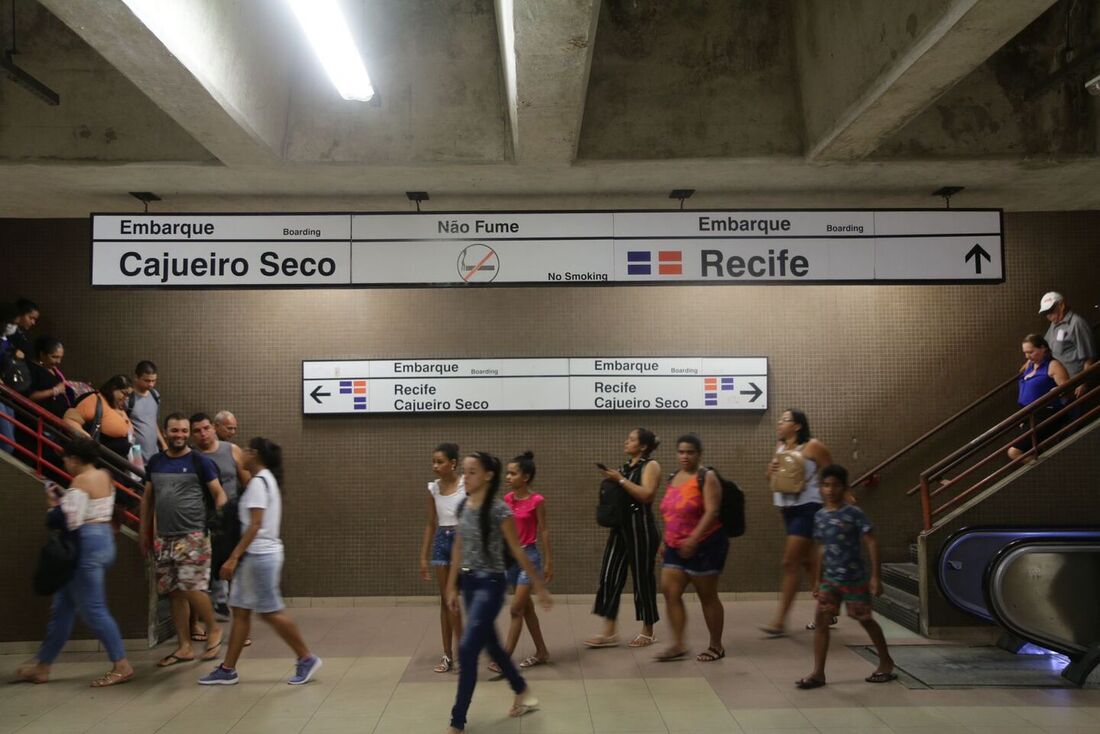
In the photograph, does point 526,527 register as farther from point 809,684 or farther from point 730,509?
point 809,684

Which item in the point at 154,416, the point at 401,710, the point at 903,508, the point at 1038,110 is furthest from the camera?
the point at 903,508

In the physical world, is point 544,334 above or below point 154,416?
above

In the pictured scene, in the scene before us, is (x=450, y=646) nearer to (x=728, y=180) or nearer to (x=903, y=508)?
(x=728, y=180)

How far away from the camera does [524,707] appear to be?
17.1 feet

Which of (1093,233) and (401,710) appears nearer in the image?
(401,710)

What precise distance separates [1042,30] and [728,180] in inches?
96.2

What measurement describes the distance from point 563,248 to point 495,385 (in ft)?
9.08

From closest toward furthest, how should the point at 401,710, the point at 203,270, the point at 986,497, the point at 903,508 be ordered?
the point at 401,710 → the point at 203,270 → the point at 986,497 → the point at 903,508

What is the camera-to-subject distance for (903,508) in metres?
8.78

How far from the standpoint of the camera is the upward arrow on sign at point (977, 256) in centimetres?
614

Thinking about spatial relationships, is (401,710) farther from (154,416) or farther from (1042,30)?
(1042,30)

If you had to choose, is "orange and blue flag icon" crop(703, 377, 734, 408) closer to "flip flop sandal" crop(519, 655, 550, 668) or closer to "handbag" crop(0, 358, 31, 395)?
"flip flop sandal" crop(519, 655, 550, 668)

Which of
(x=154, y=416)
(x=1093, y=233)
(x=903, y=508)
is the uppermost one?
(x=1093, y=233)

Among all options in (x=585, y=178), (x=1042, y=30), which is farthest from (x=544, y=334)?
(x=1042, y=30)
